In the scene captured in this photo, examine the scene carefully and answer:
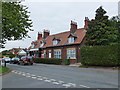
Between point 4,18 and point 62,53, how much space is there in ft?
89.2

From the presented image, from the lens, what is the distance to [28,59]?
4547 cm

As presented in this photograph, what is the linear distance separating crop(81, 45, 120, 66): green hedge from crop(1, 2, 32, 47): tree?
879cm

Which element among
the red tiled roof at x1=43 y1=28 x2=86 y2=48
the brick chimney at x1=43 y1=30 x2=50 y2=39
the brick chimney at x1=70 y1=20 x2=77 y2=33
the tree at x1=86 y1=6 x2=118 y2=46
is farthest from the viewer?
the brick chimney at x1=43 y1=30 x2=50 y2=39

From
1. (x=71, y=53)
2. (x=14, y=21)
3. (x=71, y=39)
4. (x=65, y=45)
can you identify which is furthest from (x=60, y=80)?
(x=65, y=45)

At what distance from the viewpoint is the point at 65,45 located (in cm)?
5312

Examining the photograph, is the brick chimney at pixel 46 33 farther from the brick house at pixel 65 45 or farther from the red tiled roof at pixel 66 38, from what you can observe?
the red tiled roof at pixel 66 38

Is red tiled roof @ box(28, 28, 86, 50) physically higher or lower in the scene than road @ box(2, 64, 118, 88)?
higher

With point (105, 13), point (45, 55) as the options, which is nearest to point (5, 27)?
point (105, 13)

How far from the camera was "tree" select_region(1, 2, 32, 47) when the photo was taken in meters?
28.8

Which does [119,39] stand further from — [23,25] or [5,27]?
[5,27]

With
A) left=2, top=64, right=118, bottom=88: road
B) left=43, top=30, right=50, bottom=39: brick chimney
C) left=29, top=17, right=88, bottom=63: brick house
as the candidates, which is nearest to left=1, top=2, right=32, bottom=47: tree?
left=2, top=64, right=118, bottom=88: road

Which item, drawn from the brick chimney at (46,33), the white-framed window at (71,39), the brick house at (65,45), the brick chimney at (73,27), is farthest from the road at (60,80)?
the brick chimney at (46,33)

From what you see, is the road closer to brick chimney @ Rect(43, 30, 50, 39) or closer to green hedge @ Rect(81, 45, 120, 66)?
green hedge @ Rect(81, 45, 120, 66)

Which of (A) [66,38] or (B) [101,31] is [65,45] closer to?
(A) [66,38]
